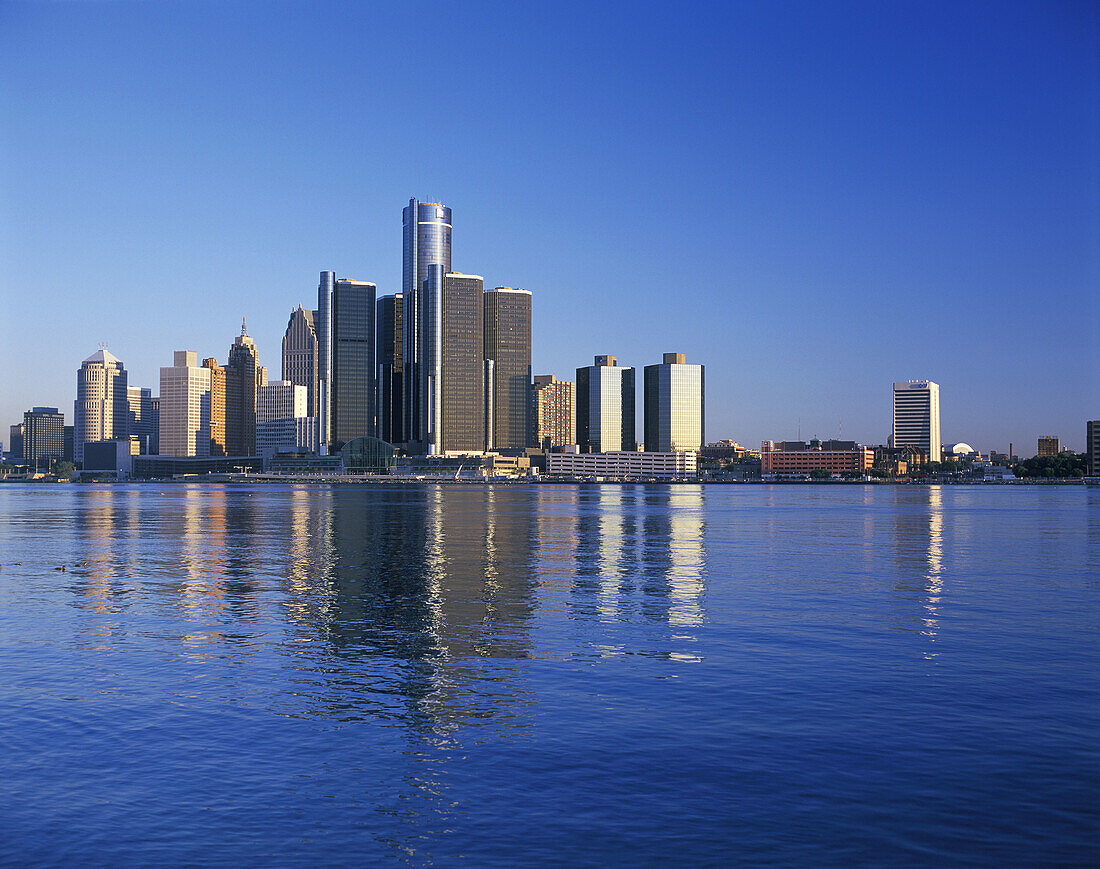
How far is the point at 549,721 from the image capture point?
29000mm

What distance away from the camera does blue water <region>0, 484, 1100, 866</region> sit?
813 inches

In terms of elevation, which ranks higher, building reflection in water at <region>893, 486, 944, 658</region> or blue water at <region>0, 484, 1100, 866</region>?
blue water at <region>0, 484, 1100, 866</region>

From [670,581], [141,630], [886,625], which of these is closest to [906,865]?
[886,625]

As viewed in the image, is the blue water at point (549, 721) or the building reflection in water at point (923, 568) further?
the building reflection in water at point (923, 568)

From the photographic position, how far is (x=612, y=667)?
3709cm

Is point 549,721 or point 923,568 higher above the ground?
point 549,721

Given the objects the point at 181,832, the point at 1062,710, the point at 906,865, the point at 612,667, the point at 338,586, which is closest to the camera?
the point at 906,865

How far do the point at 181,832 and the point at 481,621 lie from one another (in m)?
27.3

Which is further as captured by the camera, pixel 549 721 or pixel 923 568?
pixel 923 568

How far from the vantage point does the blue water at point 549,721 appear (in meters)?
20.6

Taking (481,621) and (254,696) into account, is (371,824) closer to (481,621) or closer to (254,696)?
(254,696)

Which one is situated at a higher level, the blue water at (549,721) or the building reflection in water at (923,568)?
the blue water at (549,721)

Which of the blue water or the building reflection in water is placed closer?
the blue water

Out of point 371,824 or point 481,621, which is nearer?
point 371,824
